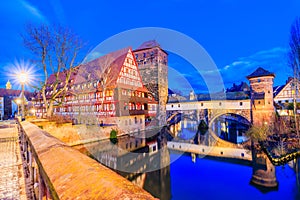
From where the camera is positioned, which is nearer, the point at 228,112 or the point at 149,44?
the point at 228,112

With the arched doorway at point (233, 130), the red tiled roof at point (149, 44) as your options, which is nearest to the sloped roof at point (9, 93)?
the red tiled roof at point (149, 44)

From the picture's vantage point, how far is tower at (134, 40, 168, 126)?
85.1 ft

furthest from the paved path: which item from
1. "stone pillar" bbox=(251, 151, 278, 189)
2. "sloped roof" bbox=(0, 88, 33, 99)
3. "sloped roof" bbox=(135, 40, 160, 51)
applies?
"sloped roof" bbox=(0, 88, 33, 99)

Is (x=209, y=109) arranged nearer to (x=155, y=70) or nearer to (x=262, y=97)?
(x=262, y=97)

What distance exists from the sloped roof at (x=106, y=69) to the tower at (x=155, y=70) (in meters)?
6.71

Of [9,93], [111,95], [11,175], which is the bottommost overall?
[11,175]

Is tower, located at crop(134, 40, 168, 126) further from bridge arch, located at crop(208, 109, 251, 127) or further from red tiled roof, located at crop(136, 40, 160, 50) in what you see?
bridge arch, located at crop(208, 109, 251, 127)

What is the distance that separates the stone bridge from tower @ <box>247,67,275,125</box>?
75 cm

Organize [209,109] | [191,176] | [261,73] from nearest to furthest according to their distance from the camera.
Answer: [191,176], [261,73], [209,109]

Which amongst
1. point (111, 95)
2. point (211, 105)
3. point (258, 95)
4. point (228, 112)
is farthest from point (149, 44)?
point (258, 95)

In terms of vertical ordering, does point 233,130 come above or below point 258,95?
below

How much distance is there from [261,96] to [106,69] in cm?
1693

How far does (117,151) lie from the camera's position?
13016 mm

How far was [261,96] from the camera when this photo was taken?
1769 cm
